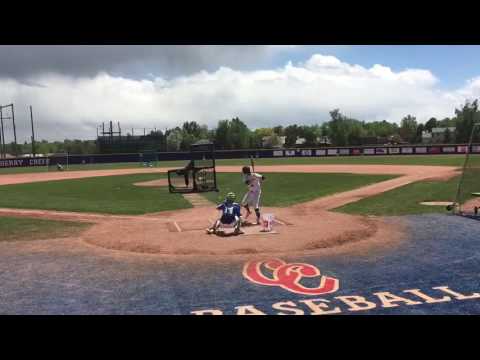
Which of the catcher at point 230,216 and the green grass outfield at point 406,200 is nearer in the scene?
the catcher at point 230,216

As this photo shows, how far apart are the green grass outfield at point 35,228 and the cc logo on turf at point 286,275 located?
329 inches

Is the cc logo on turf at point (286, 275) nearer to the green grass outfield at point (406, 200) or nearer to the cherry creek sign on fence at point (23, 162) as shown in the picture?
the green grass outfield at point (406, 200)

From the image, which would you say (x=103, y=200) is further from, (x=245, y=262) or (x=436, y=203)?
(x=436, y=203)

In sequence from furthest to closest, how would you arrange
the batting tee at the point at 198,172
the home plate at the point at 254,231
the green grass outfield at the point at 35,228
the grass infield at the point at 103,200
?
the grass infield at the point at 103,200 → the batting tee at the point at 198,172 → the green grass outfield at the point at 35,228 → the home plate at the point at 254,231

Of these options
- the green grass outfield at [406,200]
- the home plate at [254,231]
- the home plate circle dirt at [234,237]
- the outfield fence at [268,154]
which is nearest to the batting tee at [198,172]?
the home plate circle dirt at [234,237]

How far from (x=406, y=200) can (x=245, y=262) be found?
14011 millimetres

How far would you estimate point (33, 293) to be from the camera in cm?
845

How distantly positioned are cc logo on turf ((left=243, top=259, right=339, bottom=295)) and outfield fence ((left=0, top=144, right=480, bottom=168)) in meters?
61.8

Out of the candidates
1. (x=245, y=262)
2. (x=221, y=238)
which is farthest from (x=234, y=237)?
(x=245, y=262)

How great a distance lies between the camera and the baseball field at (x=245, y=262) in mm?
7652

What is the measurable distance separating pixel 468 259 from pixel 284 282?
519cm

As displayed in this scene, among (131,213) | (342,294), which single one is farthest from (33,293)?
Result: (131,213)

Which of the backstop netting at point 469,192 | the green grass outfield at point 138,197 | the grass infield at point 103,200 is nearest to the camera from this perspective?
the backstop netting at point 469,192

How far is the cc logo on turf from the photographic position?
27.6ft
